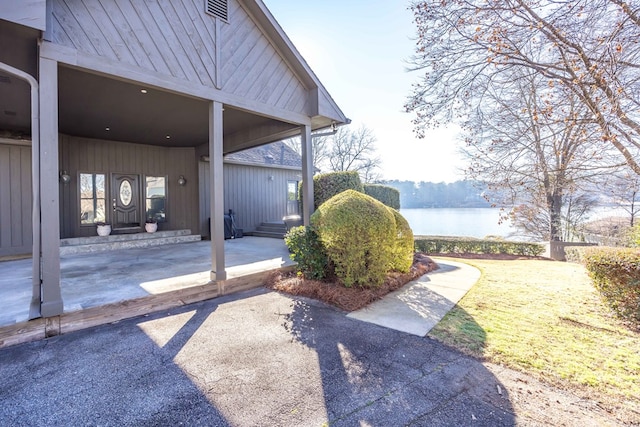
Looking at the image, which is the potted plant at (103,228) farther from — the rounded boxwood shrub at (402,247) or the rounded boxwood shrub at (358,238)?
the rounded boxwood shrub at (402,247)

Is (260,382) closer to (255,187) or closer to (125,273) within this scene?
(125,273)

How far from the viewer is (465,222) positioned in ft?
70.7

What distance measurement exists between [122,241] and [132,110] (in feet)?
13.0

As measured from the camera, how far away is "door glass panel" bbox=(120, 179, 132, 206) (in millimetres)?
8836

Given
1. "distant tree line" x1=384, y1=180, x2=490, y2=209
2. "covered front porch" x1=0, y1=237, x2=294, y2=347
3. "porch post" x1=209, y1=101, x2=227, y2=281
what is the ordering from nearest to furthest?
"covered front porch" x1=0, y1=237, x2=294, y2=347 < "porch post" x1=209, y1=101, x2=227, y2=281 < "distant tree line" x1=384, y1=180, x2=490, y2=209

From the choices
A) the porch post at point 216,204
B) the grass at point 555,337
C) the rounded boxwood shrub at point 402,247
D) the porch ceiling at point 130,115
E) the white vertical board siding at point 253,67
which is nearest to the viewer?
the grass at point 555,337

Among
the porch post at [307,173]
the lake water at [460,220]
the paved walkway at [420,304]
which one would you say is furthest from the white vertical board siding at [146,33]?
the lake water at [460,220]

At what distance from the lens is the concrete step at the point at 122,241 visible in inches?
288

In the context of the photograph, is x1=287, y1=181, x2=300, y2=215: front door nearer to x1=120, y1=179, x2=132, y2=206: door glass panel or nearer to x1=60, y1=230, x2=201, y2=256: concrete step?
x1=60, y1=230, x2=201, y2=256: concrete step

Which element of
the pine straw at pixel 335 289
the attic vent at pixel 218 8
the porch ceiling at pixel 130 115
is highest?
the attic vent at pixel 218 8

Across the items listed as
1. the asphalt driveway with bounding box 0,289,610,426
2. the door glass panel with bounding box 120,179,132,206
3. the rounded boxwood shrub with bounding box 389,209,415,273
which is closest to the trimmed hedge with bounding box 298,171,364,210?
the rounded boxwood shrub with bounding box 389,209,415,273

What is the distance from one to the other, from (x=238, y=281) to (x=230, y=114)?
3.79m

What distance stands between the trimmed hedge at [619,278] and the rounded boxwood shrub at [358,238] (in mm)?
2607

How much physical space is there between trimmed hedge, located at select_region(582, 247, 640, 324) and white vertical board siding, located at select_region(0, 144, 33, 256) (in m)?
11.2
